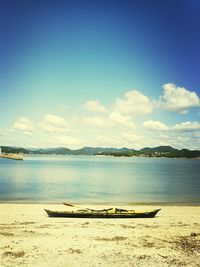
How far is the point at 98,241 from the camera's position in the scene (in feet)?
58.3

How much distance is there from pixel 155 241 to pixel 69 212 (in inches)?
348

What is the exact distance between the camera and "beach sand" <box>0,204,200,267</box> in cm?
1456

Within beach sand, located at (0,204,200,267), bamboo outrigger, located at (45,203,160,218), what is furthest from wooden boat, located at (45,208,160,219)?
beach sand, located at (0,204,200,267)

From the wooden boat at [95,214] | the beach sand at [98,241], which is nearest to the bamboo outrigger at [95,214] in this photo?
the wooden boat at [95,214]

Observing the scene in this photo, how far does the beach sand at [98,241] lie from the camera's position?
14562mm

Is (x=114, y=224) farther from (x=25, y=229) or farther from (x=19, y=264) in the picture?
(x=19, y=264)

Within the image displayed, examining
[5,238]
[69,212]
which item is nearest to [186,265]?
[5,238]

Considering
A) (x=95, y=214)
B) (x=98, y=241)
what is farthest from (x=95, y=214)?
(x=98, y=241)

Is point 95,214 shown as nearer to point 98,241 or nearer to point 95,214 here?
point 95,214

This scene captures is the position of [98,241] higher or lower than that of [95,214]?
lower

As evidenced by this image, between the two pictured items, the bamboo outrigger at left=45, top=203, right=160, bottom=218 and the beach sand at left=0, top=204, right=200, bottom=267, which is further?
the bamboo outrigger at left=45, top=203, right=160, bottom=218

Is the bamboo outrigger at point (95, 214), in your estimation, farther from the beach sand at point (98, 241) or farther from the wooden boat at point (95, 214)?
the beach sand at point (98, 241)

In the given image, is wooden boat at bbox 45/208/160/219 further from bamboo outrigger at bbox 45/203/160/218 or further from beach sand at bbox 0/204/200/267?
beach sand at bbox 0/204/200/267

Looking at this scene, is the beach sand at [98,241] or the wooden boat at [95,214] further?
the wooden boat at [95,214]
